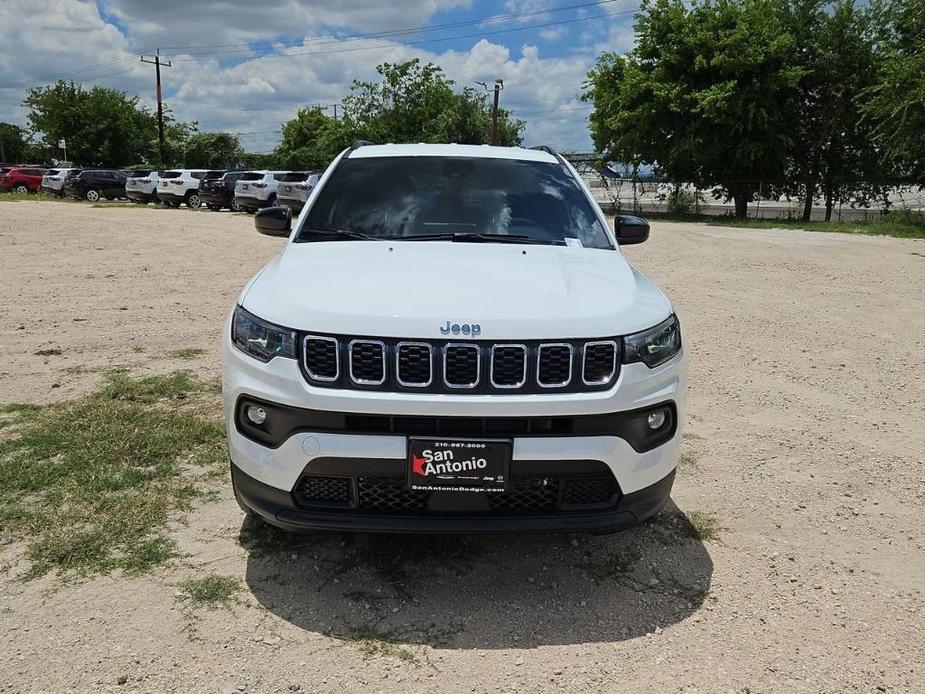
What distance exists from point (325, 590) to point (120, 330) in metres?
5.31

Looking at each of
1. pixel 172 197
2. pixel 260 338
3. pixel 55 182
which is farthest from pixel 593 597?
pixel 55 182

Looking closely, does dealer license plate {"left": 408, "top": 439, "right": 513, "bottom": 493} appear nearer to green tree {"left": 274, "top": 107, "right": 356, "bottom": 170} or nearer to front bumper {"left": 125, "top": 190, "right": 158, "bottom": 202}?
front bumper {"left": 125, "top": 190, "right": 158, "bottom": 202}

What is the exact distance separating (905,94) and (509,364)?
23.5m

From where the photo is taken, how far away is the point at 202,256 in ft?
44.5

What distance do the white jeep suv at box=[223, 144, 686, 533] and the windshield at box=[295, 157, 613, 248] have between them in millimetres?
880

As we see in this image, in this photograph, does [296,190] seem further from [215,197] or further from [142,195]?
[142,195]

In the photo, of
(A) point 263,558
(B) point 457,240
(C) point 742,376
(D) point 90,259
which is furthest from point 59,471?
(D) point 90,259

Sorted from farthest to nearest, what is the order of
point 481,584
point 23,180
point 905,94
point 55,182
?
point 23,180 → point 55,182 → point 905,94 → point 481,584

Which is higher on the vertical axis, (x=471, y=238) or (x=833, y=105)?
(x=833, y=105)

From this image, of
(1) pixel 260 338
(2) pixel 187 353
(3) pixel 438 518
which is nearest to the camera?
(3) pixel 438 518

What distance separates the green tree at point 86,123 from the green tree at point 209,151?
455 cm

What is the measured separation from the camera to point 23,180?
129ft

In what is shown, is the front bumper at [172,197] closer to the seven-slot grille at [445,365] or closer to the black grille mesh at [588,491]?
the seven-slot grille at [445,365]

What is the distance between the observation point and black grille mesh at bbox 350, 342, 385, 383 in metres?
2.62
